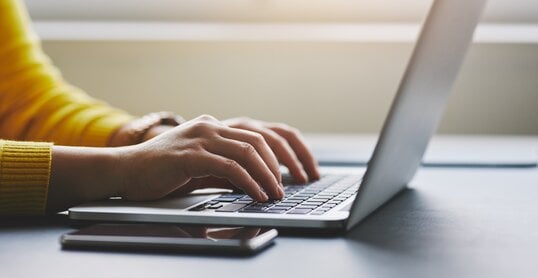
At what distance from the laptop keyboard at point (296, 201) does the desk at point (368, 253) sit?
0.04 metres

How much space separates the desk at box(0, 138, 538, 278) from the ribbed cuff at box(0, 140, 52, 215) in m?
0.03

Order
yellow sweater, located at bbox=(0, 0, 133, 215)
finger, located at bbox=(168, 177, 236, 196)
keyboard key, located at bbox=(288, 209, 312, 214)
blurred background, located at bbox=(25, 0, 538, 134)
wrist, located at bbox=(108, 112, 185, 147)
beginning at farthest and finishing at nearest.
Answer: blurred background, located at bbox=(25, 0, 538, 134)
yellow sweater, located at bbox=(0, 0, 133, 215)
wrist, located at bbox=(108, 112, 185, 147)
finger, located at bbox=(168, 177, 236, 196)
keyboard key, located at bbox=(288, 209, 312, 214)

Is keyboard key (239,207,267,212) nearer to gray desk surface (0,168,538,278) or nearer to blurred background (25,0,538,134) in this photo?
gray desk surface (0,168,538,278)

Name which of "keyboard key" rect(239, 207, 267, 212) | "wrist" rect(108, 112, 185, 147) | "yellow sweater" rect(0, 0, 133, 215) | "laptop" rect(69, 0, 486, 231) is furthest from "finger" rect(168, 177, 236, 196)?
"yellow sweater" rect(0, 0, 133, 215)

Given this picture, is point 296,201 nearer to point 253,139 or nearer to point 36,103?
point 253,139

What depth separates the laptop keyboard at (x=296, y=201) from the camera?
0.66m

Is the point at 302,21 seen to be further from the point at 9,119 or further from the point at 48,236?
the point at 48,236

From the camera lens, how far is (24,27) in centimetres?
136

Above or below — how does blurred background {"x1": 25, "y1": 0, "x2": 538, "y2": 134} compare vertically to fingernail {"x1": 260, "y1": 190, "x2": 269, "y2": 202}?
above

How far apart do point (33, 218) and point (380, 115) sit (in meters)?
1.15

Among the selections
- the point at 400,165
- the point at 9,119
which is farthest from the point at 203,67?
the point at 400,165

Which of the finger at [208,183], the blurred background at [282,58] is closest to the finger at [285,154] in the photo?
the finger at [208,183]

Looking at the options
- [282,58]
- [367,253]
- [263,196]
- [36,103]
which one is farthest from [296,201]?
[282,58]

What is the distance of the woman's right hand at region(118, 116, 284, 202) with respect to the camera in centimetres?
68
